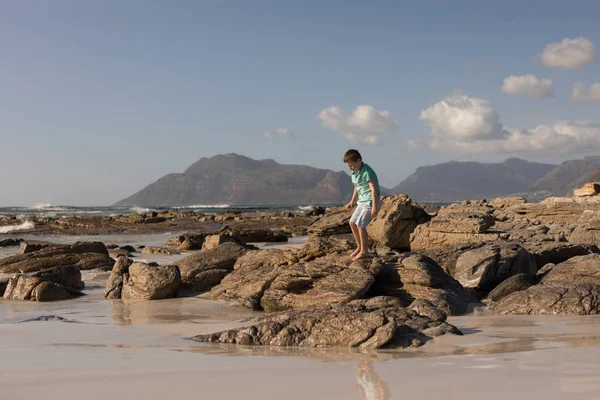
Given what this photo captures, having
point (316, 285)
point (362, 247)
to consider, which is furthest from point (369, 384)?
point (362, 247)

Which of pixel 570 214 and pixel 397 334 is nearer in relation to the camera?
pixel 397 334

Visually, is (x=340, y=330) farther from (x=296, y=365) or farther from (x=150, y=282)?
(x=150, y=282)

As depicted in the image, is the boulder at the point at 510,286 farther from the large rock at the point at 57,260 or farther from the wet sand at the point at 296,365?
the large rock at the point at 57,260

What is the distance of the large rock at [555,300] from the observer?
25.3 feet

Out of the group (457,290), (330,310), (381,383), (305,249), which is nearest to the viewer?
(381,383)

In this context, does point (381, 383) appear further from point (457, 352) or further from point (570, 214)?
point (570, 214)

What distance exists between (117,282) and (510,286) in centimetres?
683

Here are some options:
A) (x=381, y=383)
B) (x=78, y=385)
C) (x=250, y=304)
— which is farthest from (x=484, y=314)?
(x=78, y=385)

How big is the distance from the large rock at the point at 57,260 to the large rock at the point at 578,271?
10580mm

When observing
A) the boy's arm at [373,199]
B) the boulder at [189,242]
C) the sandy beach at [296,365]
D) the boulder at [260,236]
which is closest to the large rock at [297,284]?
the boy's arm at [373,199]

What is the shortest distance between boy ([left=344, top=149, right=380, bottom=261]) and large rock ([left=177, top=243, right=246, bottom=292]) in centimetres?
312

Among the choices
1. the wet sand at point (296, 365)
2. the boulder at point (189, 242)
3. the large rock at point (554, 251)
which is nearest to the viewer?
the wet sand at point (296, 365)

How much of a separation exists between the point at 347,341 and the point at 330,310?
27.6 inches

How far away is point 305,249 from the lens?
33.4ft
